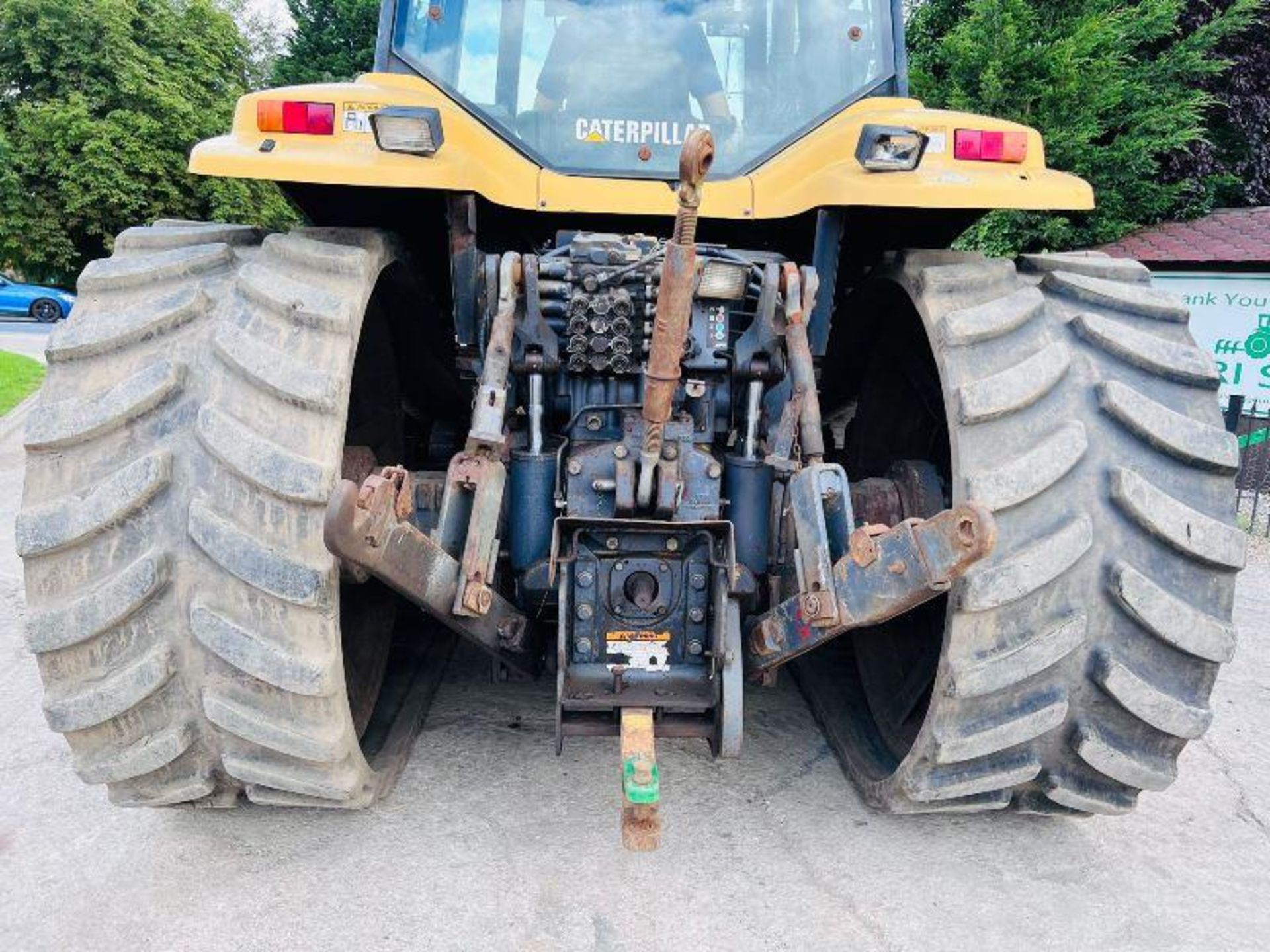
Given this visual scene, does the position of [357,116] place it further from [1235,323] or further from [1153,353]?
[1235,323]

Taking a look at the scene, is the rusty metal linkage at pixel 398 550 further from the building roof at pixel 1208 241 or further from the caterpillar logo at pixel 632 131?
the building roof at pixel 1208 241

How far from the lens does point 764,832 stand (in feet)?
9.96

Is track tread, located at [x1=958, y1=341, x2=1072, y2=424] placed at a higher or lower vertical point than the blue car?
higher

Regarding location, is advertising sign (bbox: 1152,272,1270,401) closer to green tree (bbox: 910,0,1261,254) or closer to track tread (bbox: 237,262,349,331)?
green tree (bbox: 910,0,1261,254)

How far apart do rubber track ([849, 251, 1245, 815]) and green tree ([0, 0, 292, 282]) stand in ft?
96.0

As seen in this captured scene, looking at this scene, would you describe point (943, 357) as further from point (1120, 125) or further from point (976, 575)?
point (1120, 125)

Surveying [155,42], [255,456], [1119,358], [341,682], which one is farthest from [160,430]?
[155,42]

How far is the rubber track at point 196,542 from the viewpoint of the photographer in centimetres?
239

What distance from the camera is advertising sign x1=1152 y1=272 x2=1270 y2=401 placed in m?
9.69

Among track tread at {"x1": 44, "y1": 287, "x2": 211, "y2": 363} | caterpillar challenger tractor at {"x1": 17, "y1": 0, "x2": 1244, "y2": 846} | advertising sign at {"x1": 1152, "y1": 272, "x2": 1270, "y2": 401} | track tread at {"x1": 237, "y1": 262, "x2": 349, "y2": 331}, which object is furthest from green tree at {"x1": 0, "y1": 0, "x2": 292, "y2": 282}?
track tread at {"x1": 237, "y1": 262, "x2": 349, "y2": 331}

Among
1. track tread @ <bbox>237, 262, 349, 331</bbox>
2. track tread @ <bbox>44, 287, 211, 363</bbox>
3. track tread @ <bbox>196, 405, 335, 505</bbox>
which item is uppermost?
track tread @ <bbox>237, 262, 349, 331</bbox>

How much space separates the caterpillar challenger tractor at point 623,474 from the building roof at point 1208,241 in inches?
310

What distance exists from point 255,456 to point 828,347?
2.29 metres

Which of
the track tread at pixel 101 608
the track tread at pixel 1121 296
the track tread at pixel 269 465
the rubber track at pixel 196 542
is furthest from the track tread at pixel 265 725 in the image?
the track tread at pixel 1121 296
